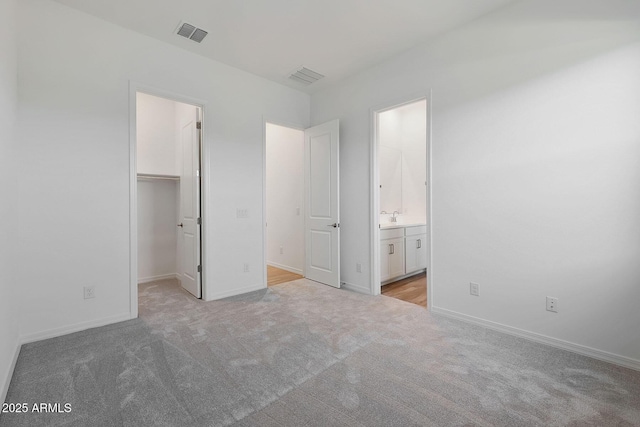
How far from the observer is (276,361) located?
7.00 feet

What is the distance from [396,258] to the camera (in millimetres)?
4348

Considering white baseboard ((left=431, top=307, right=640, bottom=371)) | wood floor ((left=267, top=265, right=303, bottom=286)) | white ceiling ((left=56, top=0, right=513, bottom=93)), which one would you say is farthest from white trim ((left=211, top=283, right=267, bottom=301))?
white ceiling ((left=56, top=0, right=513, bottom=93))

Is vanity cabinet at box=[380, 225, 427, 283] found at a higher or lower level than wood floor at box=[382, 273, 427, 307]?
higher

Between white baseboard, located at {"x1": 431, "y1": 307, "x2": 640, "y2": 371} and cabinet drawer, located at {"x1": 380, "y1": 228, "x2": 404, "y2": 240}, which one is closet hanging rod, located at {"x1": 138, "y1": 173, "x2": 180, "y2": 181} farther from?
white baseboard, located at {"x1": 431, "y1": 307, "x2": 640, "y2": 371}

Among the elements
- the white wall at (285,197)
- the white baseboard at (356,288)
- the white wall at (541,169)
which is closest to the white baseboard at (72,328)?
the white baseboard at (356,288)

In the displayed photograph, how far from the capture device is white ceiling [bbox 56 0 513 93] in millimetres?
2584

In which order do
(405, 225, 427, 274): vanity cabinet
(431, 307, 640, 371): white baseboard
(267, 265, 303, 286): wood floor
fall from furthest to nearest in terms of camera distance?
(405, 225, 427, 274): vanity cabinet, (267, 265, 303, 286): wood floor, (431, 307, 640, 371): white baseboard

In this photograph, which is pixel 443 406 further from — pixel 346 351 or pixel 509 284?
pixel 509 284

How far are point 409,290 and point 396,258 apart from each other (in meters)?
0.53

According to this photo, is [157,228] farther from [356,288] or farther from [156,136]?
[356,288]

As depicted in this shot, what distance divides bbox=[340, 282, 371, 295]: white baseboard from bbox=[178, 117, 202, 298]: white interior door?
1878 millimetres

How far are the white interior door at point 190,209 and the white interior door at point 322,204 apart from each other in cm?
159

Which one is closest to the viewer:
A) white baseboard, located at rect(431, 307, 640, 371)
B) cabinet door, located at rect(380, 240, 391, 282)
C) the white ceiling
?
white baseboard, located at rect(431, 307, 640, 371)

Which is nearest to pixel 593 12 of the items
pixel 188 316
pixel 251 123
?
pixel 251 123
